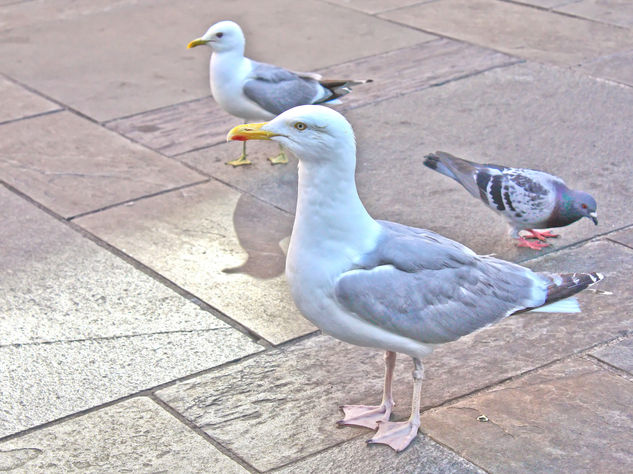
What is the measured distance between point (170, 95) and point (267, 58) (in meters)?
1.19

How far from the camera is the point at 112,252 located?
6.38 m

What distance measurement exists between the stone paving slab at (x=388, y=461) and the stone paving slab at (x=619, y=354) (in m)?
1.14

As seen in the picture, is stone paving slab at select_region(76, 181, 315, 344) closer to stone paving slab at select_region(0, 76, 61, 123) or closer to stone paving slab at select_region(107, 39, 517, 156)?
stone paving slab at select_region(107, 39, 517, 156)

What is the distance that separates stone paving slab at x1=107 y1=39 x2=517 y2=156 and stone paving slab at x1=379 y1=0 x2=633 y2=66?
0.32 metres

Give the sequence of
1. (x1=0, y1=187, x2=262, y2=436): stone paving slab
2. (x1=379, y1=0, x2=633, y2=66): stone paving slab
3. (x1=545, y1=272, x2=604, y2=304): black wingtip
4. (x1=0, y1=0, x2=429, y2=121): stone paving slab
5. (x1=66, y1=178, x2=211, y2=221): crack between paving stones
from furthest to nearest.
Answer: (x1=379, y1=0, x2=633, y2=66): stone paving slab, (x1=0, y1=0, x2=429, y2=121): stone paving slab, (x1=66, y1=178, x2=211, y2=221): crack between paving stones, (x1=0, y1=187, x2=262, y2=436): stone paving slab, (x1=545, y1=272, x2=604, y2=304): black wingtip

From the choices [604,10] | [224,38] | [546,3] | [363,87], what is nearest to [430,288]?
[224,38]

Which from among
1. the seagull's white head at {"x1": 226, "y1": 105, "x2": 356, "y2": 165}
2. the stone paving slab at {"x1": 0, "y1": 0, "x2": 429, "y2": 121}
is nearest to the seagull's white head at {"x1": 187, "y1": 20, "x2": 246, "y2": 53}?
the stone paving slab at {"x1": 0, "y1": 0, "x2": 429, "y2": 121}

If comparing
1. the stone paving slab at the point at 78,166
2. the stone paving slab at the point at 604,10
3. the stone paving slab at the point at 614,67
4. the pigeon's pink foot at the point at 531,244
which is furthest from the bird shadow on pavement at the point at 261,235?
the stone paving slab at the point at 604,10

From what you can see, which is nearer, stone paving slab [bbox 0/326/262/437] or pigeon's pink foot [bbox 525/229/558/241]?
stone paving slab [bbox 0/326/262/437]

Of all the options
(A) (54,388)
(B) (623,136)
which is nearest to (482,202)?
(B) (623,136)

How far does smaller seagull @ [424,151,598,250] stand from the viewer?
6.12 meters

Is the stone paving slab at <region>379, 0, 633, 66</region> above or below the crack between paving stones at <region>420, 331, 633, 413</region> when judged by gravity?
above

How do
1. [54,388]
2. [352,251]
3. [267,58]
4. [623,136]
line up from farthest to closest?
[267,58]
[623,136]
[54,388]
[352,251]

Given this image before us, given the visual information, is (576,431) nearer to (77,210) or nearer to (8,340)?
(8,340)
